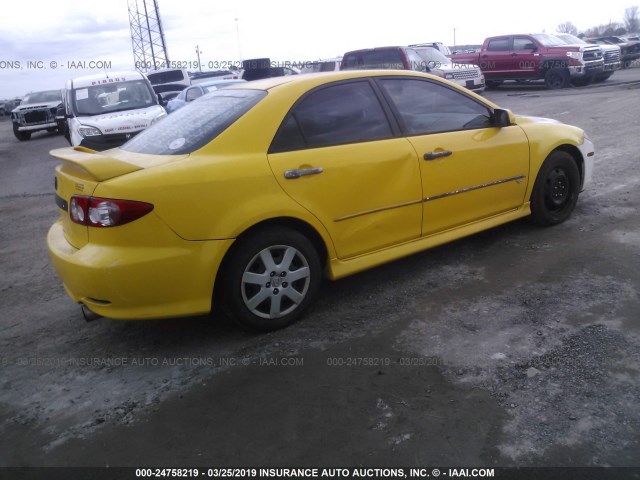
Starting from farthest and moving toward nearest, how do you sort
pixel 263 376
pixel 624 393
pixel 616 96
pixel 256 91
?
pixel 616 96 < pixel 256 91 < pixel 263 376 < pixel 624 393

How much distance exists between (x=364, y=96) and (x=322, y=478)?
267 cm

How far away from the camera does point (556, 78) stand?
1941 centimetres

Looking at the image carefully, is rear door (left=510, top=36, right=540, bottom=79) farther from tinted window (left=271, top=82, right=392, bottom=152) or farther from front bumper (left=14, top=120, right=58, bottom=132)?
tinted window (left=271, top=82, right=392, bottom=152)

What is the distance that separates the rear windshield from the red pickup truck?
17698mm

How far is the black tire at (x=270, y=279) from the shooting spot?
3.50m

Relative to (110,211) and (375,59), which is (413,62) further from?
(110,211)

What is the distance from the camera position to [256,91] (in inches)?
156

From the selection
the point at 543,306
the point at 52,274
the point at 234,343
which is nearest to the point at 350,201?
the point at 234,343

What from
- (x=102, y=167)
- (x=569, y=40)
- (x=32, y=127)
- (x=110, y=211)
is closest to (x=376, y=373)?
(x=110, y=211)

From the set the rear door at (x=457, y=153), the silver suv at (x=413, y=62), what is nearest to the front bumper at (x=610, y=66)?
the silver suv at (x=413, y=62)

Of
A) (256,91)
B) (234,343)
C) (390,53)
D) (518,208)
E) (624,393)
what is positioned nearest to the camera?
(624,393)

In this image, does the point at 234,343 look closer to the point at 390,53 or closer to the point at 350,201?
the point at 350,201

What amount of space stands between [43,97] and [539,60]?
727 inches

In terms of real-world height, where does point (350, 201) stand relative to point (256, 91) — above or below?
below
